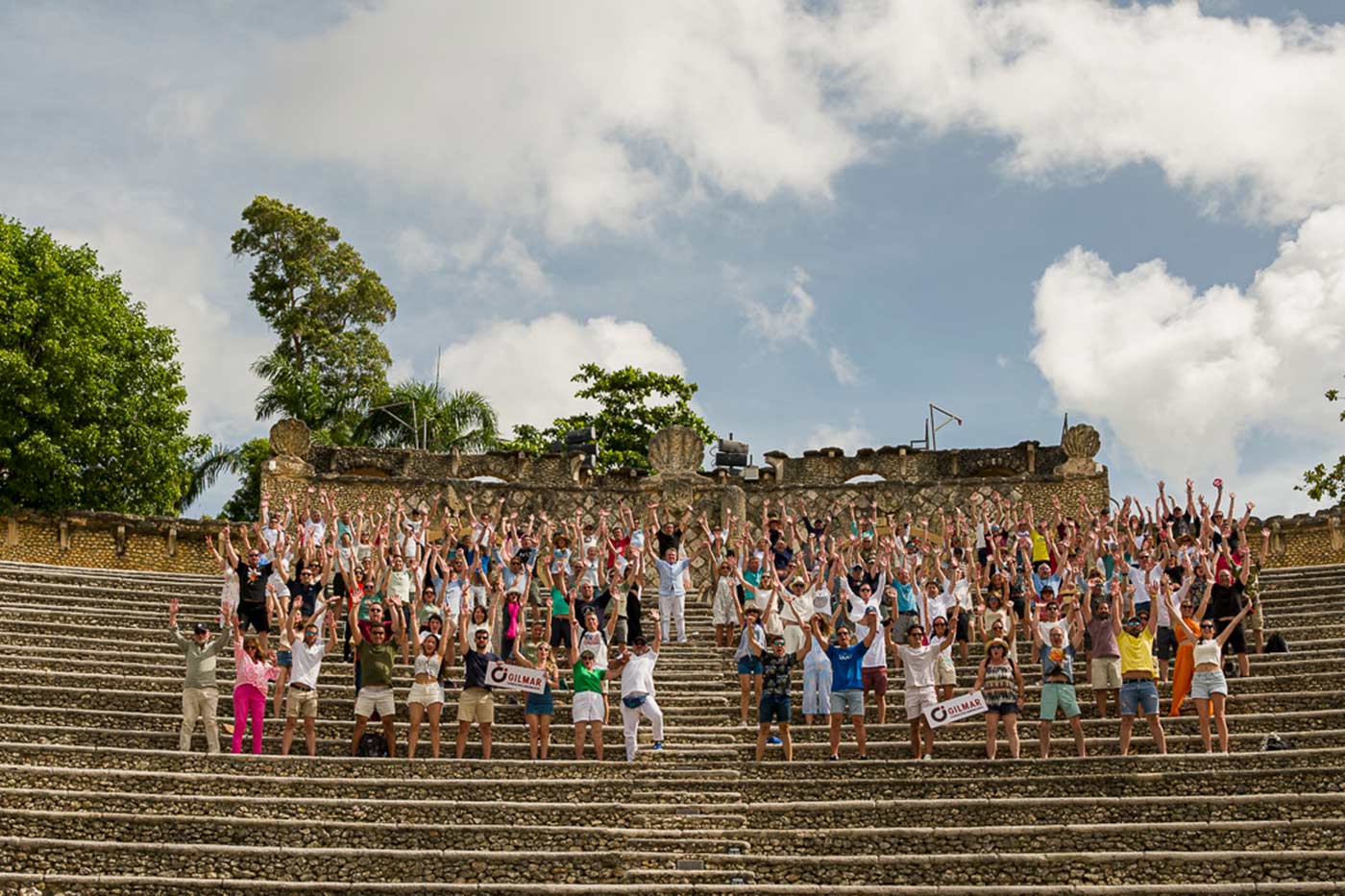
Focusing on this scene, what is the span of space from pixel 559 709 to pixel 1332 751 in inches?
313

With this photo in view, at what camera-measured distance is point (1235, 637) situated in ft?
52.6

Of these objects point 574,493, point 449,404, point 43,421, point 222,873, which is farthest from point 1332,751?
point 449,404

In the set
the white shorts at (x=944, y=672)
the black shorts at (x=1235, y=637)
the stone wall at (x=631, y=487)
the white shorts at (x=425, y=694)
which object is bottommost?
the white shorts at (x=425, y=694)

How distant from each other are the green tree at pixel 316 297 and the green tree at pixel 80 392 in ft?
30.5

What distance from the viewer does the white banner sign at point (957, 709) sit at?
46.0 ft

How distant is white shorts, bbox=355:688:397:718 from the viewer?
14891mm

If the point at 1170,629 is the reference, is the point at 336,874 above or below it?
below

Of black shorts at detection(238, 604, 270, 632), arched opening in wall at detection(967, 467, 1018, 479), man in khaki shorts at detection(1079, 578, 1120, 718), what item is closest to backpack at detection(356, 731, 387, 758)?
black shorts at detection(238, 604, 270, 632)

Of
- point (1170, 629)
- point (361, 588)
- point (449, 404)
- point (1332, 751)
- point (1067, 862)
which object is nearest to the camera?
point (1067, 862)

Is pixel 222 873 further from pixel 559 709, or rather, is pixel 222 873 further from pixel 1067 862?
pixel 1067 862

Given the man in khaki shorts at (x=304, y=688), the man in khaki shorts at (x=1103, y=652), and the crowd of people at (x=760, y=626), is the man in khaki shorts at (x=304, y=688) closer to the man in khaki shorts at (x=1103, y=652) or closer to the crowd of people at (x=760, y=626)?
the crowd of people at (x=760, y=626)

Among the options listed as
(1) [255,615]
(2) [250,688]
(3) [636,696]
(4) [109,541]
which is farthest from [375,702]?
(4) [109,541]

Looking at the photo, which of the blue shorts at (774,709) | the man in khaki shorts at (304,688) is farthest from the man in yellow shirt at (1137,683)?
the man in khaki shorts at (304,688)

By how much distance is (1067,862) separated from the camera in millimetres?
12609
